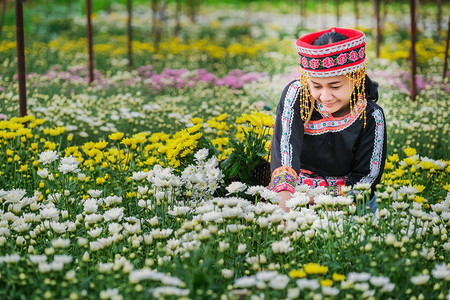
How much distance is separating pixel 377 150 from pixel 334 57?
586 millimetres

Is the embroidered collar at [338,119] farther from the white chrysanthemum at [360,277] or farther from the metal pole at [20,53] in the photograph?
the metal pole at [20,53]

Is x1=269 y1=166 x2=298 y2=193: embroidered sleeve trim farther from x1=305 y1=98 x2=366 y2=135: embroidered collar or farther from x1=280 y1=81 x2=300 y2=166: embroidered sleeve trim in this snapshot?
x1=305 y1=98 x2=366 y2=135: embroidered collar

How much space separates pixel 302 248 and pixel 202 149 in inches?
36.9

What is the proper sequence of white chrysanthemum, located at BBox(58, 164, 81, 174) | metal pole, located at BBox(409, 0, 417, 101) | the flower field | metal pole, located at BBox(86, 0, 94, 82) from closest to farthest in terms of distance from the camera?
the flower field
white chrysanthemum, located at BBox(58, 164, 81, 174)
metal pole, located at BBox(409, 0, 417, 101)
metal pole, located at BBox(86, 0, 94, 82)

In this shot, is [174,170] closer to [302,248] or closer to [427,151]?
[302,248]

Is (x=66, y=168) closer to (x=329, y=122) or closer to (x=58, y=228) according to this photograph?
(x=58, y=228)

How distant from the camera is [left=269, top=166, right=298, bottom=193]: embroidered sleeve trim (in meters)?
2.70

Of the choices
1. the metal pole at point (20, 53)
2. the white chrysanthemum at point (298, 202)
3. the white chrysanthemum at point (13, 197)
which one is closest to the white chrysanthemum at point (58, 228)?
the white chrysanthemum at point (13, 197)

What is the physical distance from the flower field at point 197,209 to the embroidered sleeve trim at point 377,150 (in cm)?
18

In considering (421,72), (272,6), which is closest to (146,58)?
(421,72)

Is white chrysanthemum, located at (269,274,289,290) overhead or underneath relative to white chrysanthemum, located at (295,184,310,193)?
overhead

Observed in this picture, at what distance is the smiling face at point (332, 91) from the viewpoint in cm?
268

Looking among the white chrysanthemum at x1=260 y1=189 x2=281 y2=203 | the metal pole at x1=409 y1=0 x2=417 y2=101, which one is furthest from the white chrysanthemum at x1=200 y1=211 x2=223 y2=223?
the metal pole at x1=409 y1=0 x2=417 y2=101

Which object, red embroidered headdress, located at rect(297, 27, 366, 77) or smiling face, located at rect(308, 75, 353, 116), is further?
smiling face, located at rect(308, 75, 353, 116)
